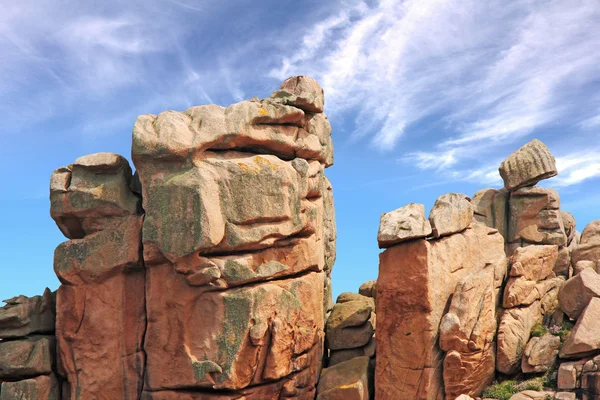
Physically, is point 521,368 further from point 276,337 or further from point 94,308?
point 94,308

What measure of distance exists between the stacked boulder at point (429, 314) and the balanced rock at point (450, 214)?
0.13 feet

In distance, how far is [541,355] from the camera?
2066 cm

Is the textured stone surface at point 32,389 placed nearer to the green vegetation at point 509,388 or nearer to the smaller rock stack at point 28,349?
the smaller rock stack at point 28,349

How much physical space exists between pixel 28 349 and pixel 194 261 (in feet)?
25.5

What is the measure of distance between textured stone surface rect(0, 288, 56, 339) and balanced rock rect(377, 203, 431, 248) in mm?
13339

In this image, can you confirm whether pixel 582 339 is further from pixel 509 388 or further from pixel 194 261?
pixel 194 261

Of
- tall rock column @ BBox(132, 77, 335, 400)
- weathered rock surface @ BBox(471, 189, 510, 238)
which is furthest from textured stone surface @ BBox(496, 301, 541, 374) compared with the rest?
weathered rock surface @ BBox(471, 189, 510, 238)

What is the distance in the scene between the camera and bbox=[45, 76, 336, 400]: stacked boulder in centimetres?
1938

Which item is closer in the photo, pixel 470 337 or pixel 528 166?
pixel 470 337

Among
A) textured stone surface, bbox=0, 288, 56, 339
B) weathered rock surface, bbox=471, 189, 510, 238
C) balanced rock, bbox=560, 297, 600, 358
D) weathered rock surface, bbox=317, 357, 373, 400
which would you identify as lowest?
weathered rock surface, bbox=317, 357, 373, 400

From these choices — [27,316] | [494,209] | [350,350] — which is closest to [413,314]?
[350,350]

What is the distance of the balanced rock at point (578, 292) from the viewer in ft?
69.1

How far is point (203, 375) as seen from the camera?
63.4 ft

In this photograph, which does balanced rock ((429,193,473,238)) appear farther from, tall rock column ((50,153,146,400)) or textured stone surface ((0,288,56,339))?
textured stone surface ((0,288,56,339))
